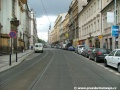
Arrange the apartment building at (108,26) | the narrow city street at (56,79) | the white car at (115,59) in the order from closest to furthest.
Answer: the narrow city street at (56,79) < the white car at (115,59) < the apartment building at (108,26)

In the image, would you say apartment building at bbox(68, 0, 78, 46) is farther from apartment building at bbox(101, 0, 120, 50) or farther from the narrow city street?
the narrow city street

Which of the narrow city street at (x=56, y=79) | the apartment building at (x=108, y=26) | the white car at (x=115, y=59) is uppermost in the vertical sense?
the apartment building at (x=108, y=26)

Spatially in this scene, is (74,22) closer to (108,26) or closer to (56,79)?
(108,26)

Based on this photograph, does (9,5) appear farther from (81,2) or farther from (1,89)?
(81,2)

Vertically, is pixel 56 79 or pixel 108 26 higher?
pixel 108 26

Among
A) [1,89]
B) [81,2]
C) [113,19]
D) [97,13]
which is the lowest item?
[1,89]

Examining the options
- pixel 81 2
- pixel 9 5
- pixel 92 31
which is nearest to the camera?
pixel 9 5

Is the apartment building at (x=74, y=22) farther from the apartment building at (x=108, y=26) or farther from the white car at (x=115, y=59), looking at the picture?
the white car at (x=115, y=59)

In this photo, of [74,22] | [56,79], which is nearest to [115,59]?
[56,79]

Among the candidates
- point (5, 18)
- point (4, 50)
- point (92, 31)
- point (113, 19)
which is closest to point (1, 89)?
point (113, 19)

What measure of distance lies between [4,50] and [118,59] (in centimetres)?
2511

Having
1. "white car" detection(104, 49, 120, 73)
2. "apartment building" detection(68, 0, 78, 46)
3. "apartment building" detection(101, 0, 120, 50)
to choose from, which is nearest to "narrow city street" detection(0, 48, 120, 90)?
"white car" detection(104, 49, 120, 73)

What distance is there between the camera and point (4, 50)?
3691 centimetres

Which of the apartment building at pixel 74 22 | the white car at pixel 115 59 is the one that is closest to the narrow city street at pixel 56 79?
Result: the white car at pixel 115 59
